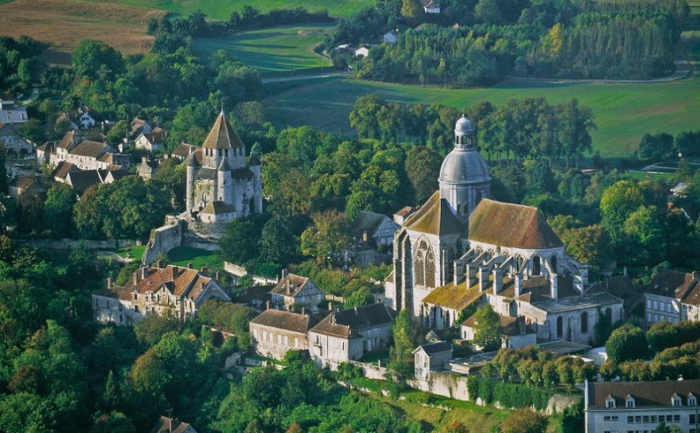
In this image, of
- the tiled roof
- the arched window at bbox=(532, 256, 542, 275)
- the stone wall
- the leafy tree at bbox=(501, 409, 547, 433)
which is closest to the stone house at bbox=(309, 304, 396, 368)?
the tiled roof

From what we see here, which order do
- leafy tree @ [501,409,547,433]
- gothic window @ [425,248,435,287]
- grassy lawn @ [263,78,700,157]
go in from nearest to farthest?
leafy tree @ [501,409,547,433]
gothic window @ [425,248,435,287]
grassy lawn @ [263,78,700,157]

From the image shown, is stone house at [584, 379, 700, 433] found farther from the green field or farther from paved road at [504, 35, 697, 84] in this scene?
the green field

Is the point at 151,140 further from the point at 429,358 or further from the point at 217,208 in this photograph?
the point at 429,358

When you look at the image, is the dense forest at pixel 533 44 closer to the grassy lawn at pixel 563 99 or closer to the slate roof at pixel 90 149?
the grassy lawn at pixel 563 99

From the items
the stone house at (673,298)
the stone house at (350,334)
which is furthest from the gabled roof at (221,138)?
the stone house at (673,298)

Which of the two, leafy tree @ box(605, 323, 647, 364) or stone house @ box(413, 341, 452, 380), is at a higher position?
leafy tree @ box(605, 323, 647, 364)

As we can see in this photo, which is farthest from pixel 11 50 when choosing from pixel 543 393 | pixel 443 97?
pixel 543 393
